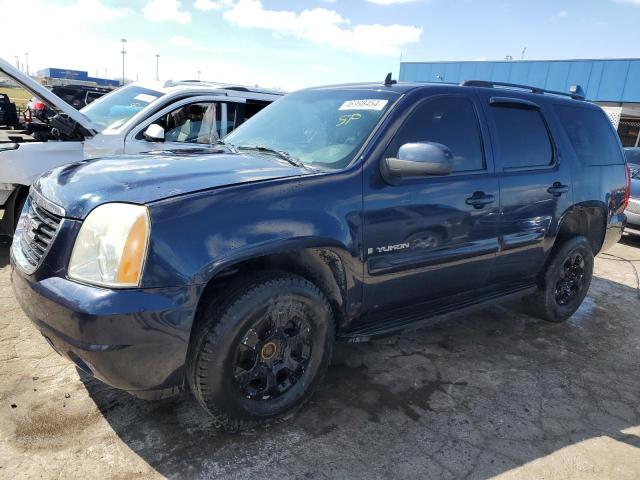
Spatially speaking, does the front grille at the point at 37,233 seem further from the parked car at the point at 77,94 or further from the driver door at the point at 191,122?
the parked car at the point at 77,94

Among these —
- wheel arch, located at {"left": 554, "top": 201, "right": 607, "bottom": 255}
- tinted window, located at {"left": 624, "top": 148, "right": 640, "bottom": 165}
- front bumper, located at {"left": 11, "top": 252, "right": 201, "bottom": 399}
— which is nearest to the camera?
front bumper, located at {"left": 11, "top": 252, "right": 201, "bottom": 399}

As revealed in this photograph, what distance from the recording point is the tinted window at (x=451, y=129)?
3.21 meters

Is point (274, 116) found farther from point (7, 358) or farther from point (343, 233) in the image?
point (7, 358)

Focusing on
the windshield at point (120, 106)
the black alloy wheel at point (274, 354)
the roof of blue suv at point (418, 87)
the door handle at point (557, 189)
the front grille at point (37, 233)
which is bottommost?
the black alloy wheel at point (274, 354)

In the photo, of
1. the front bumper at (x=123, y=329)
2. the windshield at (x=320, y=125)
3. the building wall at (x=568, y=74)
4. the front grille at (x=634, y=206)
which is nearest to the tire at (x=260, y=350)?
the front bumper at (x=123, y=329)

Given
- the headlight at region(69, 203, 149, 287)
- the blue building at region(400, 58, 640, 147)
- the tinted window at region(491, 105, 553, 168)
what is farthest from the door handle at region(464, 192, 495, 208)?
the blue building at region(400, 58, 640, 147)

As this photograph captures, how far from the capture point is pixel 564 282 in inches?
181

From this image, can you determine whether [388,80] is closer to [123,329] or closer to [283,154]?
[283,154]

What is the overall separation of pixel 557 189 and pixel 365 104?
1840 millimetres

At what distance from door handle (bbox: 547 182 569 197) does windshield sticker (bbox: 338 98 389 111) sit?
1.66 m

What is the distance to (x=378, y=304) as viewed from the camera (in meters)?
3.09

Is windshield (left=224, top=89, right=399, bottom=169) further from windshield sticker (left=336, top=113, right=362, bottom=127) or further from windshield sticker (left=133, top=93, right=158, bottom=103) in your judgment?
windshield sticker (left=133, top=93, right=158, bottom=103)

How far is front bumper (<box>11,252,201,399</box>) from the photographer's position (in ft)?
7.04

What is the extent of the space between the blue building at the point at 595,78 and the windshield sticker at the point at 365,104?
695 inches
